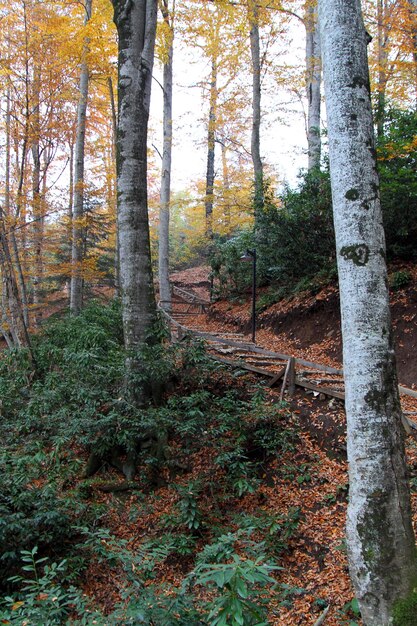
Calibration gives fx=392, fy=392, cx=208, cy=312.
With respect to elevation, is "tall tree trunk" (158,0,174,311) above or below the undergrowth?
above

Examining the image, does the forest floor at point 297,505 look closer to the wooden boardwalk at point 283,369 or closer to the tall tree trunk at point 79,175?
the wooden boardwalk at point 283,369

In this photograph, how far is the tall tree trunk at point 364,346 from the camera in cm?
246

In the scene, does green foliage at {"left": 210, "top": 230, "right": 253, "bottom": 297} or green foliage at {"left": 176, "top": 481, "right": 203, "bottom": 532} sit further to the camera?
green foliage at {"left": 210, "top": 230, "right": 253, "bottom": 297}

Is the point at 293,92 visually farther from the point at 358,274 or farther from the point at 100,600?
the point at 100,600

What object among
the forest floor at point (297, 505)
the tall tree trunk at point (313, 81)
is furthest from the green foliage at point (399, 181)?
the tall tree trunk at point (313, 81)

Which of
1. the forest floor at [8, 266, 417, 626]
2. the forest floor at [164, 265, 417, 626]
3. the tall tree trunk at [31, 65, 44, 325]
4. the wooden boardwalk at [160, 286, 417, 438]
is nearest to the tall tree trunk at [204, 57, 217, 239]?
the tall tree trunk at [31, 65, 44, 325]

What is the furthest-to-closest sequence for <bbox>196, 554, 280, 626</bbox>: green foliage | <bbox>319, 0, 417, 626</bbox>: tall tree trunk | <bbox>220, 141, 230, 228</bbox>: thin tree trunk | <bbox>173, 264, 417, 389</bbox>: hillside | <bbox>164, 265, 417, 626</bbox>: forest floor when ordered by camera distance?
<bbox>220, 141, 230, 228</bbox>: thin tree trunk < <bbox>173, 264, 417, 389</bbox>: hillside < <bbox>164, 265, 417, 626</bbox>: forest floor < <bbox>319, 0, 417, 626</bbox>: tall tree trunk < <bbox>196, 554, 280, 626</bbox>: green foliage

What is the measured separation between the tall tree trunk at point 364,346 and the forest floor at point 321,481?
0.75 metres

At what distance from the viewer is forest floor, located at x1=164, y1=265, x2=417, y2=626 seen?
3244mm

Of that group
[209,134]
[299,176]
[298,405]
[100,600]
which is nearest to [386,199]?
[299,176]

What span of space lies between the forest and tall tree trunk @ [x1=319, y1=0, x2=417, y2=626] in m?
0.01

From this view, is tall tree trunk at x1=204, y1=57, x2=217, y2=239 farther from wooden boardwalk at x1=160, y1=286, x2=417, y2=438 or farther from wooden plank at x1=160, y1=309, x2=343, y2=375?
wooden boardwalk at x1=160, y1=286, x2=417, y2=438

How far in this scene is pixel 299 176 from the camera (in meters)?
10.9

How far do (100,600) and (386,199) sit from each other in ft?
26.3
